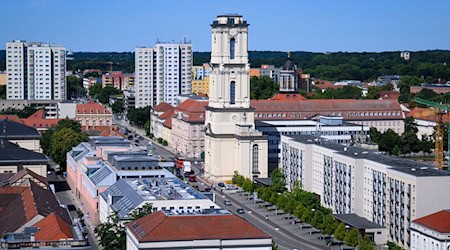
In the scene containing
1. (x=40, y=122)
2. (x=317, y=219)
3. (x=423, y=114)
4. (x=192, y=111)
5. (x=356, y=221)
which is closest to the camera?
(x=356, y=221)

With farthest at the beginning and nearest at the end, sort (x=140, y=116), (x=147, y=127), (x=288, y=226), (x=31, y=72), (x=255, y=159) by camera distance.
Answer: (x=31, y=72) → (x=140, y=116) → (x=147, y=127) → (x=255, y=159) → (x=288, y=226)

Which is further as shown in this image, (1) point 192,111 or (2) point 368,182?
(1) point 192,111

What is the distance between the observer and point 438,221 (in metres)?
36.8

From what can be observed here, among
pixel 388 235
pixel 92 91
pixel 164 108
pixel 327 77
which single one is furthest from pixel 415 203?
pixel 327 77

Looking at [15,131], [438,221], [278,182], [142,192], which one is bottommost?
[278,182]

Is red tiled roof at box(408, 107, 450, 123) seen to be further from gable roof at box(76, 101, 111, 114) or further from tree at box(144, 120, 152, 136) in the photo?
gable roof at box(76, 101, 111, 114)

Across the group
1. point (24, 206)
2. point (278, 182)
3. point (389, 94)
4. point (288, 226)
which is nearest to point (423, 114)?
point (389, 94)

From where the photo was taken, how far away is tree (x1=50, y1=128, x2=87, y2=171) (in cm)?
6603

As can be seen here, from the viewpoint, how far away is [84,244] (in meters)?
31.2

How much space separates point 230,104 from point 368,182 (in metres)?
16.4

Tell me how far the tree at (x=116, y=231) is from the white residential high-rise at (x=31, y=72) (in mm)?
62674

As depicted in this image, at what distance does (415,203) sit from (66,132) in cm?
3491

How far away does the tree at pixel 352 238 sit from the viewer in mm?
39562

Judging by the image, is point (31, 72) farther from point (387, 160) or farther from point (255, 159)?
point (387, 160)
